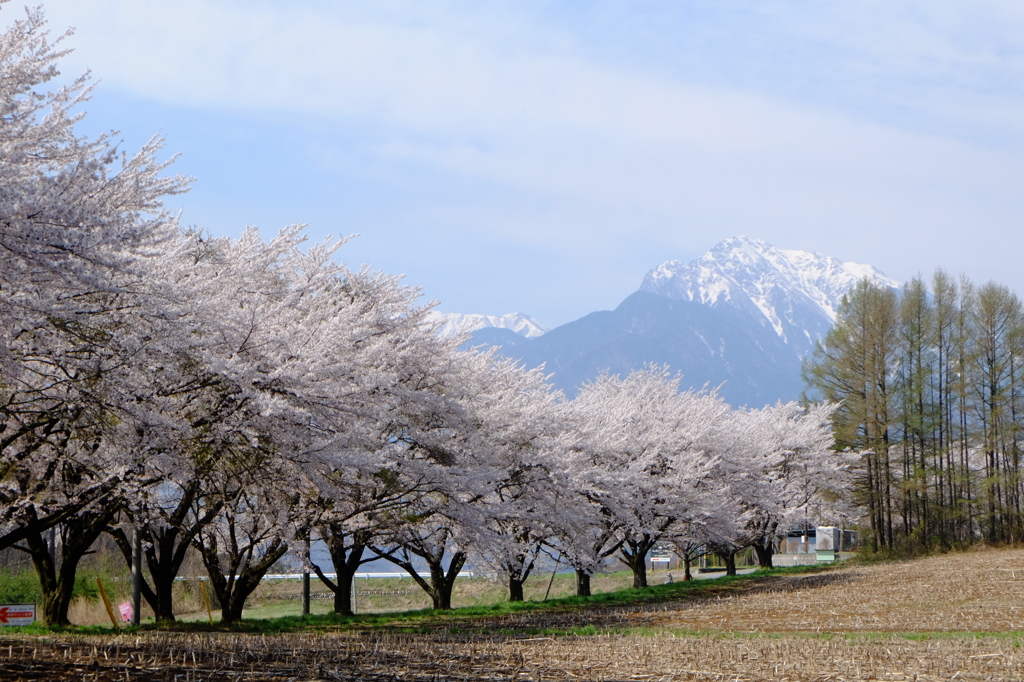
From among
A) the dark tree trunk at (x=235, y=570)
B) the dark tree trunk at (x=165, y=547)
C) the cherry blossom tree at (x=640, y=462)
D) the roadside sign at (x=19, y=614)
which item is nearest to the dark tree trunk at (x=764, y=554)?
the cherry blossom tree at (x=640, y=462)

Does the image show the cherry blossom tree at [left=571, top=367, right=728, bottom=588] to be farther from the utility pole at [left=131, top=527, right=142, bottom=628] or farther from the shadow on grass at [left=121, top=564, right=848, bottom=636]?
the utility pole at [left=131, top=527, right=142, bottom=628]

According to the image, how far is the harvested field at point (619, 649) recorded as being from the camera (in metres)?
9.39

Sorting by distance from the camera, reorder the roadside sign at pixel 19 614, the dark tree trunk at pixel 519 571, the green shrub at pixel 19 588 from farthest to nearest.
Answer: the green shrub at pixel 19 588
the dark tree trunk at pixel 519 571
the roadside sign at pixel 19 614

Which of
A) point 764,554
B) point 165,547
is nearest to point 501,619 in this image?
point 165,547

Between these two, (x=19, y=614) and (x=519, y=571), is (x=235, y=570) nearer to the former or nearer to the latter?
(x=19, y=614)

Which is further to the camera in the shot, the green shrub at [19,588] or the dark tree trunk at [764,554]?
the dark tree trunk at [764,554]

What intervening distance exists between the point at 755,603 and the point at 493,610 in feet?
22.7

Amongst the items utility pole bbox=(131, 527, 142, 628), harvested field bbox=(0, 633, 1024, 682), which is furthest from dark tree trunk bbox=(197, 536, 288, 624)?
harvested field bbox=(0, 633, 1024, 682)

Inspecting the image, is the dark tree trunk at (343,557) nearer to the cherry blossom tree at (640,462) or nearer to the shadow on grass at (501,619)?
the shadow on grass at (501,619)

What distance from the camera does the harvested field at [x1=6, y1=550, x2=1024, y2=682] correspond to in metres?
9.39

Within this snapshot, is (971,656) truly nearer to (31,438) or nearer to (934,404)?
(31,438)

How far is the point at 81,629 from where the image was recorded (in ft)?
54.9

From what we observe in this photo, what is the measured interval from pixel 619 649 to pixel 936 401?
4405 centimetres

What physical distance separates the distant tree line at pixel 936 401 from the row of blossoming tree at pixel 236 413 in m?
18.7
